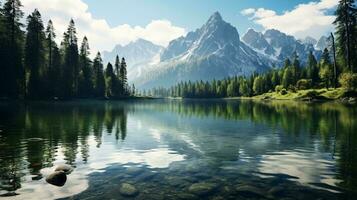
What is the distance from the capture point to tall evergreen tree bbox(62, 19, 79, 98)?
340 feet

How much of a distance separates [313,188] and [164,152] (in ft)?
40.9

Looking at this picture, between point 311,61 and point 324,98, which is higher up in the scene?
point 311,61

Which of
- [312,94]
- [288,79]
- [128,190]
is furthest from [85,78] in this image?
[128,190]

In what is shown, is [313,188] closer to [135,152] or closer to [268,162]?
[268,162]

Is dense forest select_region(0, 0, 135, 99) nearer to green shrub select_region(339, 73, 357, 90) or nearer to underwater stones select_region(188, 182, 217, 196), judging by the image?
underwater stones select_region(188, 182, 217, 196)

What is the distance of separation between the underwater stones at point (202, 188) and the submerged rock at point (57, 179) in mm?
6505

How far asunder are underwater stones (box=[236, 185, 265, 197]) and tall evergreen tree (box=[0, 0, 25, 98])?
7700 cm

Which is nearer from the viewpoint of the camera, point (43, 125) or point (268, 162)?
point (268, 162)

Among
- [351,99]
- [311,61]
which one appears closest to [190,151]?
[351,99]

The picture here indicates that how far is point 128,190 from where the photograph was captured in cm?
1443

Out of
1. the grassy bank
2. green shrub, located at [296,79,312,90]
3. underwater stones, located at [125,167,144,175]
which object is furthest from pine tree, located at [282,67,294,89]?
underwater stones, located at [125,167,144,175]

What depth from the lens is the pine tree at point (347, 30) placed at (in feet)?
295

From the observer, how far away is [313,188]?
14711 millimetres

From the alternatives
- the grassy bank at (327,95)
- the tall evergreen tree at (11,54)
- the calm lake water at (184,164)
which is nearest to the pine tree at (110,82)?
the tall evergreen tree at (11,54)
